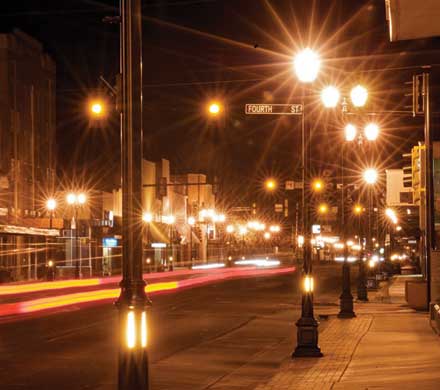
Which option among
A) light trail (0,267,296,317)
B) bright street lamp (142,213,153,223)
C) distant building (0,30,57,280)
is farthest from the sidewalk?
bright street lamp (142,213,153,223)

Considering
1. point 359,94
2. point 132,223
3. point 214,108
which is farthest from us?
point 359,94

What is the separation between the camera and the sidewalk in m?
12.7

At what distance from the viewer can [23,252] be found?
46781 millimetres

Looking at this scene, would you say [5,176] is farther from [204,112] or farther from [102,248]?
[204,112]

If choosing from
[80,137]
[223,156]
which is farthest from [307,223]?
[223,156]

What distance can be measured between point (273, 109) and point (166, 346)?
6512mm

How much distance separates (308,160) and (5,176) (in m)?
33.9

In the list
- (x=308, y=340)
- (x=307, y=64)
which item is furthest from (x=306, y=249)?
Result: (x=307, y=64)

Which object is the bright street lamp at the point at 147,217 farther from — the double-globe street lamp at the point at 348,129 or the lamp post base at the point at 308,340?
the lamp post base at the point at 308,340

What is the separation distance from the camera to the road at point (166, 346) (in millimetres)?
14852

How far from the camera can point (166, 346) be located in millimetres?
20031

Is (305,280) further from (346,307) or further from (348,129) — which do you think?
(346,307)

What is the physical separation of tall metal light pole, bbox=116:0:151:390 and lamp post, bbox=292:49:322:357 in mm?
8387

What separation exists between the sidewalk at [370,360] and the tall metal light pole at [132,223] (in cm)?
541
